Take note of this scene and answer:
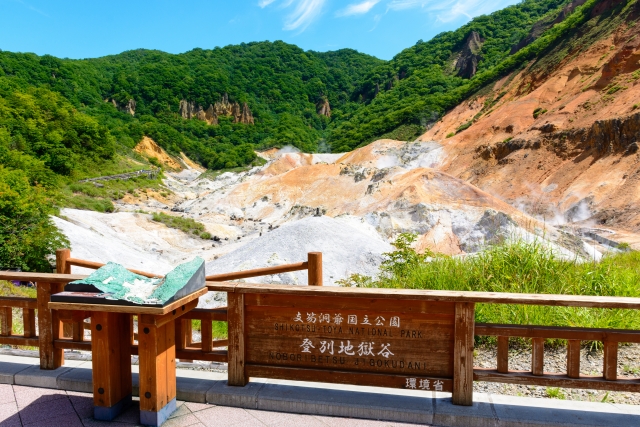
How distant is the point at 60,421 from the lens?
356 cm

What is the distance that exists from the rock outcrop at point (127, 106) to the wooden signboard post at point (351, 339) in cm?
8426

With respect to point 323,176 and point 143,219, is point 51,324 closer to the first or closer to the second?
point 143,219

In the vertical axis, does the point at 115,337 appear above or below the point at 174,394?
above

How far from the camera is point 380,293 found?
3.58 m

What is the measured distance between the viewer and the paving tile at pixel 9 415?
3.52m

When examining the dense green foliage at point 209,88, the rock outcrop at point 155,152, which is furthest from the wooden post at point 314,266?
the rock outcrop at point 155,152

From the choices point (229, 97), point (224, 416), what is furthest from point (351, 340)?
point (229, 97)

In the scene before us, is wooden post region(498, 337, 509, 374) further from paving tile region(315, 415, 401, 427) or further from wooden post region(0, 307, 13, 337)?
wooden post region(0, 307, 13, 337)

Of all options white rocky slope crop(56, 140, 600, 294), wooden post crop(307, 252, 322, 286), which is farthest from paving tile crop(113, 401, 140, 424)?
white rocky slope crop(56, 140, 600, 294)

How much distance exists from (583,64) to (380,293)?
3863 centimetres

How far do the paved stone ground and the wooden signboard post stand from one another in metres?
0.28

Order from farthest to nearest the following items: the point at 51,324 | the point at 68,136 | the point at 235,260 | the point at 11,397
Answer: the point at 68,136 → the point at 235,260 → the point at 51,324 → the point at 11,397

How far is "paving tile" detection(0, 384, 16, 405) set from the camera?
390 cm

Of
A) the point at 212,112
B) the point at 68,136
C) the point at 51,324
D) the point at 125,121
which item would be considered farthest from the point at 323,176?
the point at 212,112
